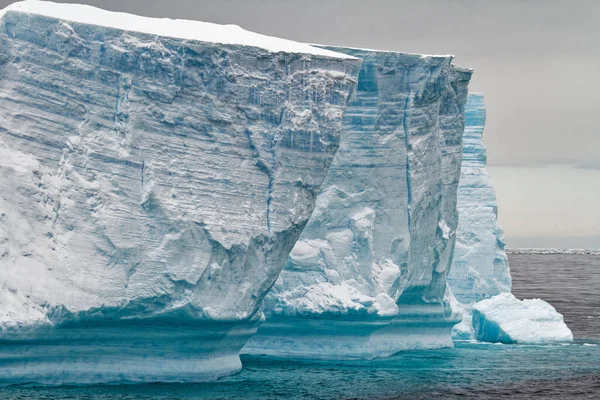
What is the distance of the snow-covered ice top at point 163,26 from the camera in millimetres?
22891

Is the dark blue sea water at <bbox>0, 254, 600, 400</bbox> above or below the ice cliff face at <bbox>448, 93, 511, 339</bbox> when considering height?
below

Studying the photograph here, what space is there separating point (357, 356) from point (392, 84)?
575cm

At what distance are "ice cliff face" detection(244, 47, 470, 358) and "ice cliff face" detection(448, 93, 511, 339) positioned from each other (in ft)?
19.3

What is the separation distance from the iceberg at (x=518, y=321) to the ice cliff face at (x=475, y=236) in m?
1.13

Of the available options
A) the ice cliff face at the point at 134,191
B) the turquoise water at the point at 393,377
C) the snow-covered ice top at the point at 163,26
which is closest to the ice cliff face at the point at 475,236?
the turquoise water at the point at 393,377

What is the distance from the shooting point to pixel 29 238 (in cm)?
2173

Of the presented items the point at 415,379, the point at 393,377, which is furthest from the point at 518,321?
the point at 393,377

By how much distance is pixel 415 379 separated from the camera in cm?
2597

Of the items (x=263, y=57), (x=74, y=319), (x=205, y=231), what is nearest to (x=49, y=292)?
(x=74, y=319)

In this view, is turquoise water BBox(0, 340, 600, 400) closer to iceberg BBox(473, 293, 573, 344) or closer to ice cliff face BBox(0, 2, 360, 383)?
ice cliff face BBox(0, 2, 360, 383)

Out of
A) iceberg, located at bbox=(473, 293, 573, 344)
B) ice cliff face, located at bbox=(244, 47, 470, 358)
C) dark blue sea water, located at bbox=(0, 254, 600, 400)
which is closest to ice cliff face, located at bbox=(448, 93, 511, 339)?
→ iceberg, located at bbox=(473, 293, 573, 344)

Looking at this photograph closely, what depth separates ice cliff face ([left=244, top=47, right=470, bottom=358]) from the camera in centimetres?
2719

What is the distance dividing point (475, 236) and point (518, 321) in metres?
3.46

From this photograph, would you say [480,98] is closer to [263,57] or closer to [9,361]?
[263,57]
